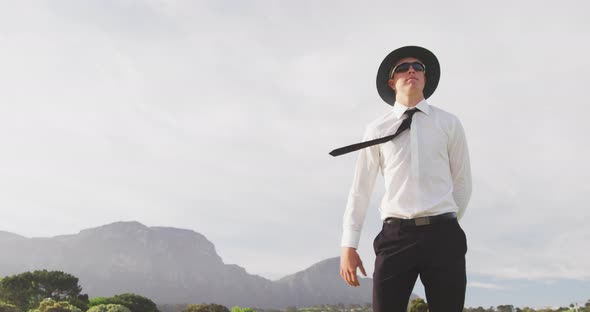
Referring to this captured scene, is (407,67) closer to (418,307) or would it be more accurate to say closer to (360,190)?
(360,190)

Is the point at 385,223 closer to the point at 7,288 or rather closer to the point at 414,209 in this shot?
the point at 414,209

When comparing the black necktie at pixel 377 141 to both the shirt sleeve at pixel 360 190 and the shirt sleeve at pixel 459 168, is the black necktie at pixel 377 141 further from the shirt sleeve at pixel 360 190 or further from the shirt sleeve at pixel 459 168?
the shirt sleeve at pixel 459 168

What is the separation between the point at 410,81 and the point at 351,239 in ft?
5.53

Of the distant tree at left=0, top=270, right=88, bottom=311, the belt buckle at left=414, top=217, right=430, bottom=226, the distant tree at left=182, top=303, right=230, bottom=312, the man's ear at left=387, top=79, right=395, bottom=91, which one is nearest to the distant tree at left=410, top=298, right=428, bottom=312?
the distant tree at left=182, top=303, right=230, bottom=312

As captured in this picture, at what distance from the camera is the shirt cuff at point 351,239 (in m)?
4.77

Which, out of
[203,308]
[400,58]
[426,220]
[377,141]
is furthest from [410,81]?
[203,308]

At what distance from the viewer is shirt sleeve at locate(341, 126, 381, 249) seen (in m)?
4.84

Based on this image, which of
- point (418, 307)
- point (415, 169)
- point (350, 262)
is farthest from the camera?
point (418, 307)

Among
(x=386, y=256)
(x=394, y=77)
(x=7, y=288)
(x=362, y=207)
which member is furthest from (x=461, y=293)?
(x=7, y=288)

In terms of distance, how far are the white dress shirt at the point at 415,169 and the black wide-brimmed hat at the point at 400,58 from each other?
15.8 inches

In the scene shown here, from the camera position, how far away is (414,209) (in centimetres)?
449

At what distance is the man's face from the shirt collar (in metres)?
0.14

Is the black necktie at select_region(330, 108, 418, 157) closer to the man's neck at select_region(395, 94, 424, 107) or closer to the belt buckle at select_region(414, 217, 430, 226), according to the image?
the man's neck at select_region(395, 94, 424, 107)

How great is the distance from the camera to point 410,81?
16.6 feet
